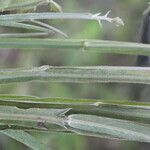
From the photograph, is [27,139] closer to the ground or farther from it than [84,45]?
closer to the ground

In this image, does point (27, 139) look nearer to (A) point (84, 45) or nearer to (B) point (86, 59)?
(A) point (84, 45)

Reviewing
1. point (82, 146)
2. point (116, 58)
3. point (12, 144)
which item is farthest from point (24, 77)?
point (116, 58)

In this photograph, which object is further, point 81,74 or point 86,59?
point 86,59

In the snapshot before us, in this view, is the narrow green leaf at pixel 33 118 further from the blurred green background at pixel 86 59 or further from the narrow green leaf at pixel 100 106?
the blurred green background at pixel 86 59

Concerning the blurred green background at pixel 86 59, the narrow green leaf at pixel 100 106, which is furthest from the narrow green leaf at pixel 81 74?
the blurred green background at pixel 86 59

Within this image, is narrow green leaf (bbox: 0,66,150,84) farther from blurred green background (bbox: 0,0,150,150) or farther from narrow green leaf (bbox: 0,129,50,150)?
blurred green background (bbox: 0,0,150,150)

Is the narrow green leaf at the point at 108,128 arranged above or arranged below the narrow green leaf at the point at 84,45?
below

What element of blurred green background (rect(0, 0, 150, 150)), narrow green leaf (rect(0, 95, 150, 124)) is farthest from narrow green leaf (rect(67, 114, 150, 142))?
blurred green background (rect(0, 0, 150, 150))

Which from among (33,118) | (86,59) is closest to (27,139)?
(33,118)
